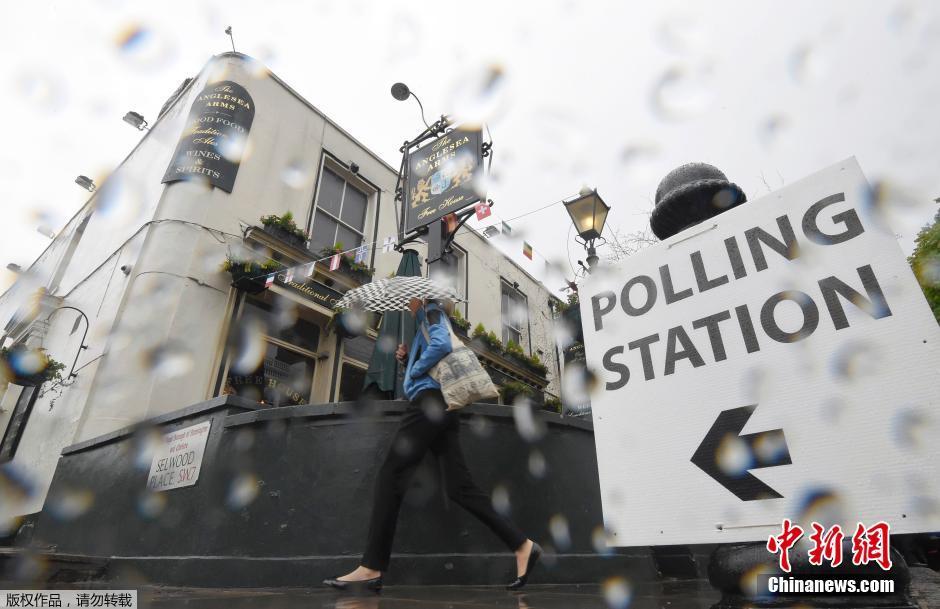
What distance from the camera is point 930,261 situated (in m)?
10.1

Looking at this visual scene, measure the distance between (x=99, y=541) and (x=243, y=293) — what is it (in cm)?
374

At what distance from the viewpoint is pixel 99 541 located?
4039 mm

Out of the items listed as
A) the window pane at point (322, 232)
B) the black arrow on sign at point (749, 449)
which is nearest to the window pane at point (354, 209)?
the window pane at point (322, 232)

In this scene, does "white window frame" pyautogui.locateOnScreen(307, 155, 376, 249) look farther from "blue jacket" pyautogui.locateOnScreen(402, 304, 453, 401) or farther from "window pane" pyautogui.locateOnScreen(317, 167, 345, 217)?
"blue jacket" pyautogui.locateOnScreen(402, 304, 453, 401)

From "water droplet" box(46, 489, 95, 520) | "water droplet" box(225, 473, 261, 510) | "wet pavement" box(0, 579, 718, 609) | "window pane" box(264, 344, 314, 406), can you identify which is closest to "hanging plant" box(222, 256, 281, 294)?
"window pane" box(264, 344, 314, 406)

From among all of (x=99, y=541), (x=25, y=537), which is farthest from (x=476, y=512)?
(x=25, y=537)

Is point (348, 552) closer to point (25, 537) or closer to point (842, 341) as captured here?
point (842, 341)

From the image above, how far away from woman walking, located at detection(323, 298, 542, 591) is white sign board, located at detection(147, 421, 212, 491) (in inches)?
64.2

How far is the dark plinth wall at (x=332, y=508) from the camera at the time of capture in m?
3.04

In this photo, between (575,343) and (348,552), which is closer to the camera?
(348,552)

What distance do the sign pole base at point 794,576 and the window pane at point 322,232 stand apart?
7987 mm

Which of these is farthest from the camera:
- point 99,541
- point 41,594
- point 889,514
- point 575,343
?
point 575,343

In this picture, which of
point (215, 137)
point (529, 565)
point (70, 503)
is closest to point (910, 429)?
point (529, 565)

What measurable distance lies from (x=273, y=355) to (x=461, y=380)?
208 inches
